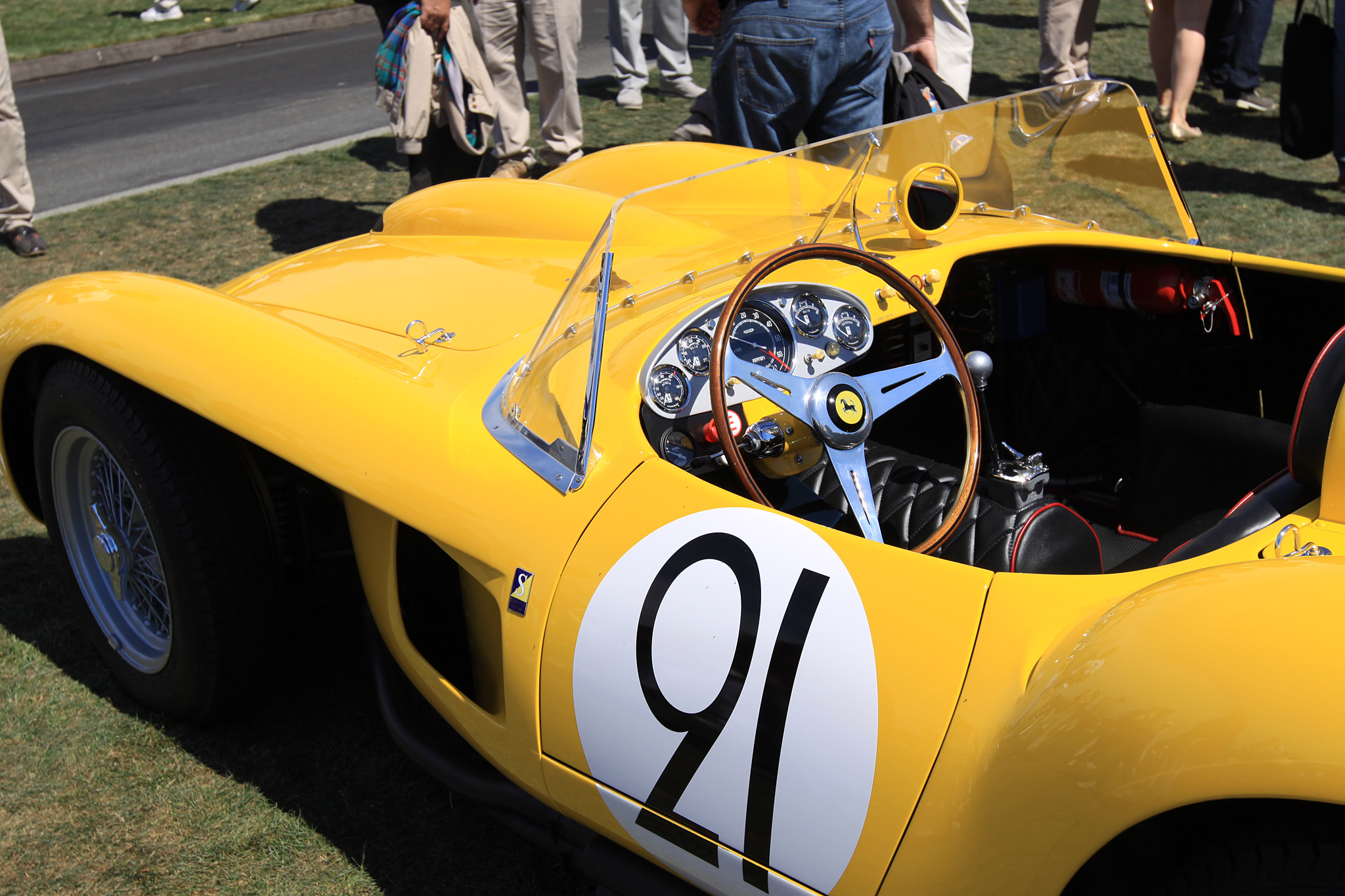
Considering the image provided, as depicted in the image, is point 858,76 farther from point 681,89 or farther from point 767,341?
point 681,89

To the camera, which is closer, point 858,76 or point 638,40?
point 858,76

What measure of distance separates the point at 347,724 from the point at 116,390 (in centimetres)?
92

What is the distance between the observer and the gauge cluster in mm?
1948

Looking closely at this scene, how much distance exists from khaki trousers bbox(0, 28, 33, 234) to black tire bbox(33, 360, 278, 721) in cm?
390

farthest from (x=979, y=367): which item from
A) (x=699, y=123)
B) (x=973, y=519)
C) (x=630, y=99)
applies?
(x=630, y=99)

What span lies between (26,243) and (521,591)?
517 cm

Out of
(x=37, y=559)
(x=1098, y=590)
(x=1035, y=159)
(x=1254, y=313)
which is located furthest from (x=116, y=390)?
(x=1254, y=313)

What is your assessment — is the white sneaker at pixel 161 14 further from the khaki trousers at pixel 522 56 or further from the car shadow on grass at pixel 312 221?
the khaki trousers at pixel 522 56

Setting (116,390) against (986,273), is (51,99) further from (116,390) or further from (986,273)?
(986,273)

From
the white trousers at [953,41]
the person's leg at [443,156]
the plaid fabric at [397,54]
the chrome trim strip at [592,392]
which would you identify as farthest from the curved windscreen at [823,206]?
the person's leg at [443,156]

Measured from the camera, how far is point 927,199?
8.27ft

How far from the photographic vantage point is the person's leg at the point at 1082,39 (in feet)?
25.5

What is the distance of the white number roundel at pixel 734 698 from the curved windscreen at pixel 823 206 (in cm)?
28

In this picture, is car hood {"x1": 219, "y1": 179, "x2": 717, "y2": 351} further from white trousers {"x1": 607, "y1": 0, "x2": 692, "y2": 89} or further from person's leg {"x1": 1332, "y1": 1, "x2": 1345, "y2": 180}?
white trousers {"x1": 607, "y1": 0, "x2": 692, "y2": 89}
